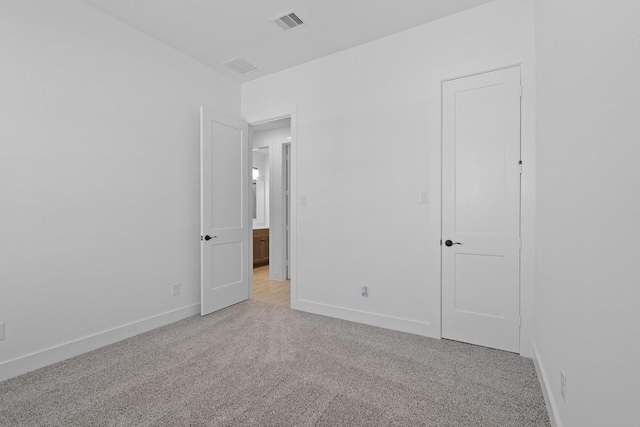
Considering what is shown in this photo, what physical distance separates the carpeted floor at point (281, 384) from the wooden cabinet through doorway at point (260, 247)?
3.57 metres

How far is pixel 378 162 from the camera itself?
3027mm

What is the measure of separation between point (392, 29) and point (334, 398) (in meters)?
3.14

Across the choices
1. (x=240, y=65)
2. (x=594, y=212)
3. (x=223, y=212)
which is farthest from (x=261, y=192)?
(x=594, y=212)

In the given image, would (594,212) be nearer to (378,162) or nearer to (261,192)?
(378,162)

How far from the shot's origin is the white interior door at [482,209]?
94.9 inches

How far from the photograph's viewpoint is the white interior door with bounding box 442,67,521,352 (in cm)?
241

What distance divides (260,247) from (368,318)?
3914mm

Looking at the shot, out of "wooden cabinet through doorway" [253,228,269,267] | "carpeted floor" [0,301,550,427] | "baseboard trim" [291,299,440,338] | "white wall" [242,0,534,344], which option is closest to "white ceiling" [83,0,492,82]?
"white wall" [242,0,534,344]

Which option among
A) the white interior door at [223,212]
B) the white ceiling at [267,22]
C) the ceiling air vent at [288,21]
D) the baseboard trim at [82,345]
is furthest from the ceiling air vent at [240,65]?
the baseboard trim at [82,345]

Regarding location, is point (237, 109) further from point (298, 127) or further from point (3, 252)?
point (3, 252)

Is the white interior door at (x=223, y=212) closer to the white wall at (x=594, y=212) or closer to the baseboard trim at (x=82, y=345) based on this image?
the baseboard trim at (x=82, y=345)

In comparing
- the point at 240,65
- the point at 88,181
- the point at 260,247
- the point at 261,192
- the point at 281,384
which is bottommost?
the point at 281,384

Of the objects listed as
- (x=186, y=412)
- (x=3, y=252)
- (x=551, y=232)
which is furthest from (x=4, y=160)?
(x=551, y=232)

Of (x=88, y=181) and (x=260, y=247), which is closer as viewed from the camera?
(x=88, y=181)
